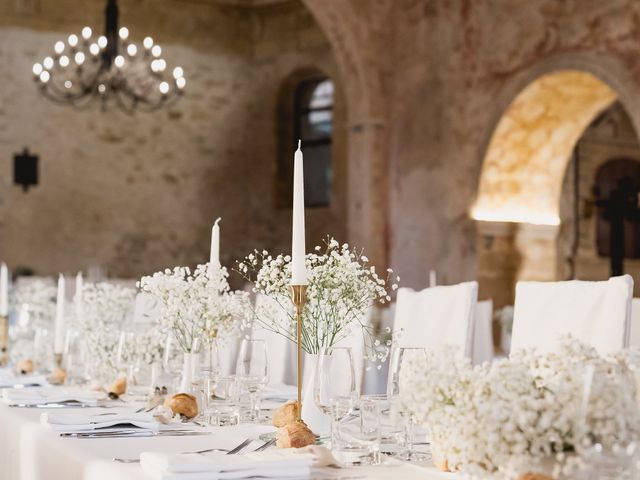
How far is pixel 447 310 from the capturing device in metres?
3.65

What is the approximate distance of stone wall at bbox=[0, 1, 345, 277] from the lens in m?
11.3

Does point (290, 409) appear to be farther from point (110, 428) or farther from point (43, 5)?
point (43, 5)

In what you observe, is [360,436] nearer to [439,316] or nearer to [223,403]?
[223,403]

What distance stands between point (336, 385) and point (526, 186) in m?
7.18

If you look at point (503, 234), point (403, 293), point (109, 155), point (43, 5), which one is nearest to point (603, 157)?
point (503, 234)

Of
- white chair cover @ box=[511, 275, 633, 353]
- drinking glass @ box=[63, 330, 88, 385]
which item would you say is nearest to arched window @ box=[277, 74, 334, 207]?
drinking glass @ box=[63, 330, 88, 385]

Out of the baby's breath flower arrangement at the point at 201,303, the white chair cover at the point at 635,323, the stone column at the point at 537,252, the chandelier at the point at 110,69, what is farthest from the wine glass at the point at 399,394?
the stone column at the point at 537,252

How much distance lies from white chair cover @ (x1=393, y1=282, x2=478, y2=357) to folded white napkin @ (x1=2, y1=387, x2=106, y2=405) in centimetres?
100

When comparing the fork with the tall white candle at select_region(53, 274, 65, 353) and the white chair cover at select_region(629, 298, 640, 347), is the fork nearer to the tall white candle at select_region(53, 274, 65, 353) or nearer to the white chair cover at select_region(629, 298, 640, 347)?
the tall white candle at select_region(53, 274, 65, 353)

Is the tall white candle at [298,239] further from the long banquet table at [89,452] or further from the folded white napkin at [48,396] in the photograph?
the folded white napkin at [48,396]

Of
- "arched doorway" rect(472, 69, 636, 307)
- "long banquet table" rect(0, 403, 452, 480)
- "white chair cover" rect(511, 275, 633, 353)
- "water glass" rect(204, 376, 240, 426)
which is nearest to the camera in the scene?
"long banquet table" rect(0, 403, 452, 480)

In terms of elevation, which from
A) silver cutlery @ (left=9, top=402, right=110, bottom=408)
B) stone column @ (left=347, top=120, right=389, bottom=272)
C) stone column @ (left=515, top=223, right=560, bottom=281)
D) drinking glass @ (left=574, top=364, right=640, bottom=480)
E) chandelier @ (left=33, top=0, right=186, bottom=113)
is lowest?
silver cutlery @ (left=9, top=402, right=110, bottom=408)

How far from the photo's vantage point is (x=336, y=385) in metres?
2.31

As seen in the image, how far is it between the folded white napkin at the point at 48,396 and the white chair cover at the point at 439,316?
100cm
